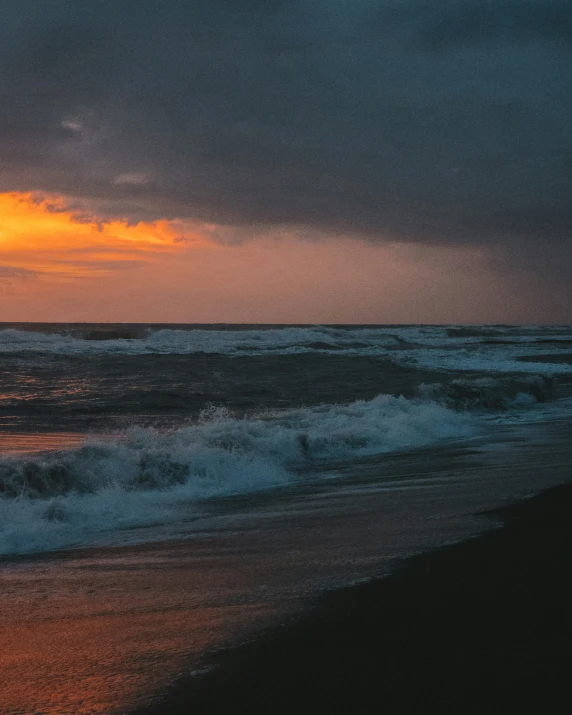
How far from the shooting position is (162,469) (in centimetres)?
817

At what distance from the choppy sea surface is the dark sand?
262 cm

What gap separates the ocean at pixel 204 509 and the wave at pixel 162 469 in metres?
0.02

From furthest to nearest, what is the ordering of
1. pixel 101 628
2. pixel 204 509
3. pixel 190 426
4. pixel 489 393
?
1. pixel 489 393
2. pixel 190 426
3. pixel 204 509
4. pixel 101 628

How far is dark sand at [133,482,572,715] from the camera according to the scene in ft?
9.17

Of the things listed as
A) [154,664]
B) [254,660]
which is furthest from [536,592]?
[154,664]

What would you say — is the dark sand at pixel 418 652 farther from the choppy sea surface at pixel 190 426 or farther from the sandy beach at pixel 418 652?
the choppy sea surface at pixel 190 426

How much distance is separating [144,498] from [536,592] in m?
4.33

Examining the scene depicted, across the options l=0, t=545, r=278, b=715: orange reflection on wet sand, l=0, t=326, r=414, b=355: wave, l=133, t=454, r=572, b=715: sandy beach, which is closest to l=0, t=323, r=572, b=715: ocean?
l=0, t=545, r=278, b=715: orange reflection on wet sand

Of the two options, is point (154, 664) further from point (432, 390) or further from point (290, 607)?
point (432, 390)

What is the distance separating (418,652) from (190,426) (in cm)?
958

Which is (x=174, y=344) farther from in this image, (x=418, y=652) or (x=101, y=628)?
(x=418, y=652)

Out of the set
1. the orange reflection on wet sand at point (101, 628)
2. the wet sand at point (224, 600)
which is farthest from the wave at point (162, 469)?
the orange reflection on wet sand at point (101, 628)

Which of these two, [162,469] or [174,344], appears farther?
[174,344]

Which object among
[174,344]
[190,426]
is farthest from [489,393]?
[174,344]
